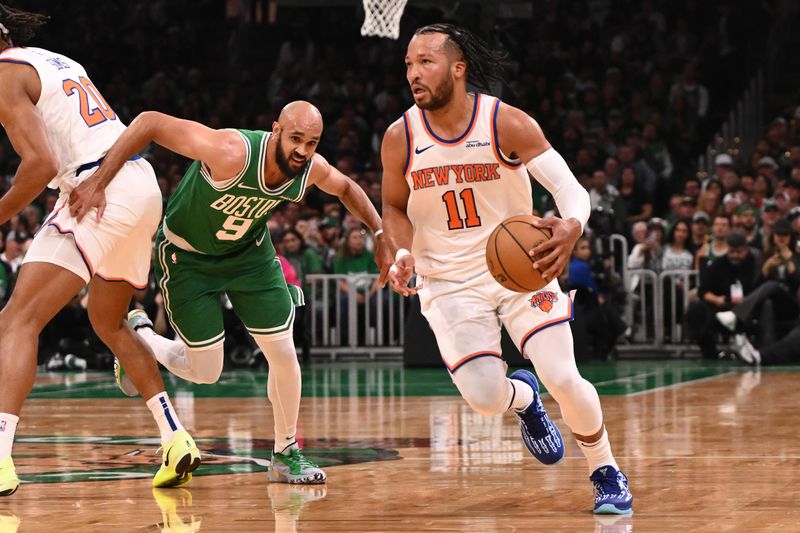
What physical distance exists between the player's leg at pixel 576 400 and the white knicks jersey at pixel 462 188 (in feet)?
1.68

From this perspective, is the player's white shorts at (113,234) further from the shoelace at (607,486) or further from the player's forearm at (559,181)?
the shoelace at (607,486)

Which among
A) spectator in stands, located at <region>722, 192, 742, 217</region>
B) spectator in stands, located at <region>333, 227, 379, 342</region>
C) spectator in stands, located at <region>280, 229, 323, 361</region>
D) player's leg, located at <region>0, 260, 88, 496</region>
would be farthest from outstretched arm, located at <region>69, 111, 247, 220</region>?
spectator in stands, located at <region>722, 192, 742, 217</region>

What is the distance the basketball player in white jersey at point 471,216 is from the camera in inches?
223

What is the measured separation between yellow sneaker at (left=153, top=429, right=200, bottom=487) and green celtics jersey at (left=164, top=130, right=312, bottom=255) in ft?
3.10

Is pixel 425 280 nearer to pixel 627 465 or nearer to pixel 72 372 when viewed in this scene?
pixel 627 465

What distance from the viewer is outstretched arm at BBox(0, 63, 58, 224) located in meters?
5.95

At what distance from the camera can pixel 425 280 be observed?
6.15m

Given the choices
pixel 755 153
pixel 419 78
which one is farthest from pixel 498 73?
pixel 755 153

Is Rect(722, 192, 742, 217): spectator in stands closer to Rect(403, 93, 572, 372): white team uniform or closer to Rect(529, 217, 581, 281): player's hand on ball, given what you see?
Rect(403, 93, 572, 372): white team uniform

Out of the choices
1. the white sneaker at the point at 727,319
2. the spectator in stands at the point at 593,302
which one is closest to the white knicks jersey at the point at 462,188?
the spectator in stands at the point at 593,302

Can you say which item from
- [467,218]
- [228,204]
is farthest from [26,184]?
[467,218]

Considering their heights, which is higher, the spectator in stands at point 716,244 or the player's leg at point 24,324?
the spectator in stands at point 716,244

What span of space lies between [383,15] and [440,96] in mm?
8133

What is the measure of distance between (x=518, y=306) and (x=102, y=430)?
3957mm
